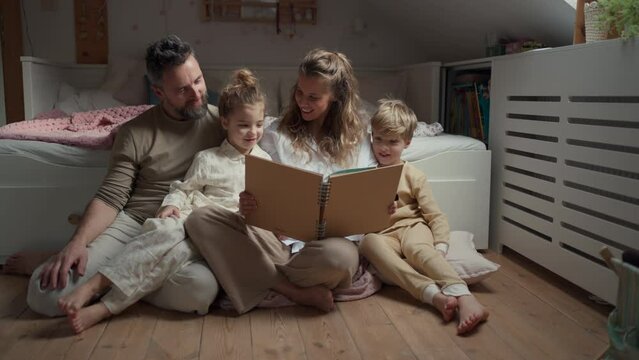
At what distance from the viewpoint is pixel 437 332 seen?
147cm

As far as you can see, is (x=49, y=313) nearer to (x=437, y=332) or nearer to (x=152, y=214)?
(x=152, y=214)

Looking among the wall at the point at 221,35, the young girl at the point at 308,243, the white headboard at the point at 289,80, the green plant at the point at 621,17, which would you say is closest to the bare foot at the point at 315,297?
the young girl at the point at 308,243

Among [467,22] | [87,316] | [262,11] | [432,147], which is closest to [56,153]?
[87,316]

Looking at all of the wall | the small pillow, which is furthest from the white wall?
the small pillow

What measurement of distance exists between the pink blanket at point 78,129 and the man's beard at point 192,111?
376 millimetres

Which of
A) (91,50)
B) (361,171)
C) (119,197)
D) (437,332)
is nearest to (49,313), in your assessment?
(119,197)

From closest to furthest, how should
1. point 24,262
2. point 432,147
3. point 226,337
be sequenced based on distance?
point 226,337 < point 24,262 < point 432,147

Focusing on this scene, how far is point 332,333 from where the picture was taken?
1.46m

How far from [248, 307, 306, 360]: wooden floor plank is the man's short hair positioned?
2.36 ft

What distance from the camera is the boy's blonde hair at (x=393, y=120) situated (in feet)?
5.76

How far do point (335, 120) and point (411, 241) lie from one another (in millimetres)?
434

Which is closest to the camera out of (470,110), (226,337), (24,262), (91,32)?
(226,337)

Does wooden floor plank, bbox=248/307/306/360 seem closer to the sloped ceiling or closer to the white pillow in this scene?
the sloped ceiling

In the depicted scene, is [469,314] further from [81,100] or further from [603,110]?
[81,100]
